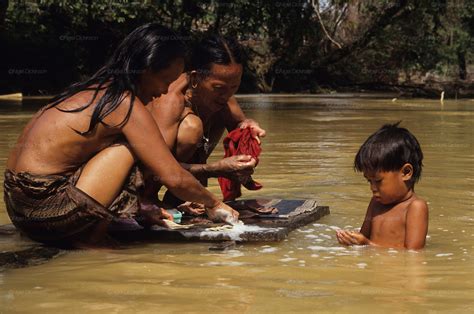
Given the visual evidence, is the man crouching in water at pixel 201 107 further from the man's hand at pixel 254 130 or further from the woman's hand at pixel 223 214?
the woman's hand at pixel 223 214

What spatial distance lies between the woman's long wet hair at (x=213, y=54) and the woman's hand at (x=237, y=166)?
0.59 meters

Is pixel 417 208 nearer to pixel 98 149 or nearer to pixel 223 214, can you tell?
pixel 223 214

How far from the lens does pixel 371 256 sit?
462 centimetres

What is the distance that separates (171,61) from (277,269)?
126cm

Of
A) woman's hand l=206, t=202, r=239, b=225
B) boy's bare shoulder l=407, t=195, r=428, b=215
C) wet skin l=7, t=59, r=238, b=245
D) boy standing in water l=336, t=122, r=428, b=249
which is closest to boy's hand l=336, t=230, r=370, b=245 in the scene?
boy standing in water l=336, t=122, r=428, b=249

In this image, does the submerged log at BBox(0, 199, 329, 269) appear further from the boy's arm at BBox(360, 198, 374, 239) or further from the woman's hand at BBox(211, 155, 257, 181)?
the boy's arm at BBox(360, 198, 374, 239)

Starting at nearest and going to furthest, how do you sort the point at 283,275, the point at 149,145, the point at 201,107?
the point at 283,275 < the point at 149,145 < the point at 201,107

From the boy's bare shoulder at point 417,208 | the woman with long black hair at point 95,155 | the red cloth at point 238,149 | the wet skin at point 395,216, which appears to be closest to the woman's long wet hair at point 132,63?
the woman with long black hair at point 95,155

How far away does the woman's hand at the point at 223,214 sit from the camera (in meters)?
5.00

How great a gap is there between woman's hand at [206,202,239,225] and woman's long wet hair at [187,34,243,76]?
97 cm

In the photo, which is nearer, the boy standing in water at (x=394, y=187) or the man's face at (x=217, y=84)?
the boy standing in water at (x=394, y=187)

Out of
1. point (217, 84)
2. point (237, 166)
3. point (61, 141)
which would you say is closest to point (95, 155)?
point (61, 141)

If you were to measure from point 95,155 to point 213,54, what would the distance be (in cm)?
122

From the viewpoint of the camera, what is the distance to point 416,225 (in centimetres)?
479
